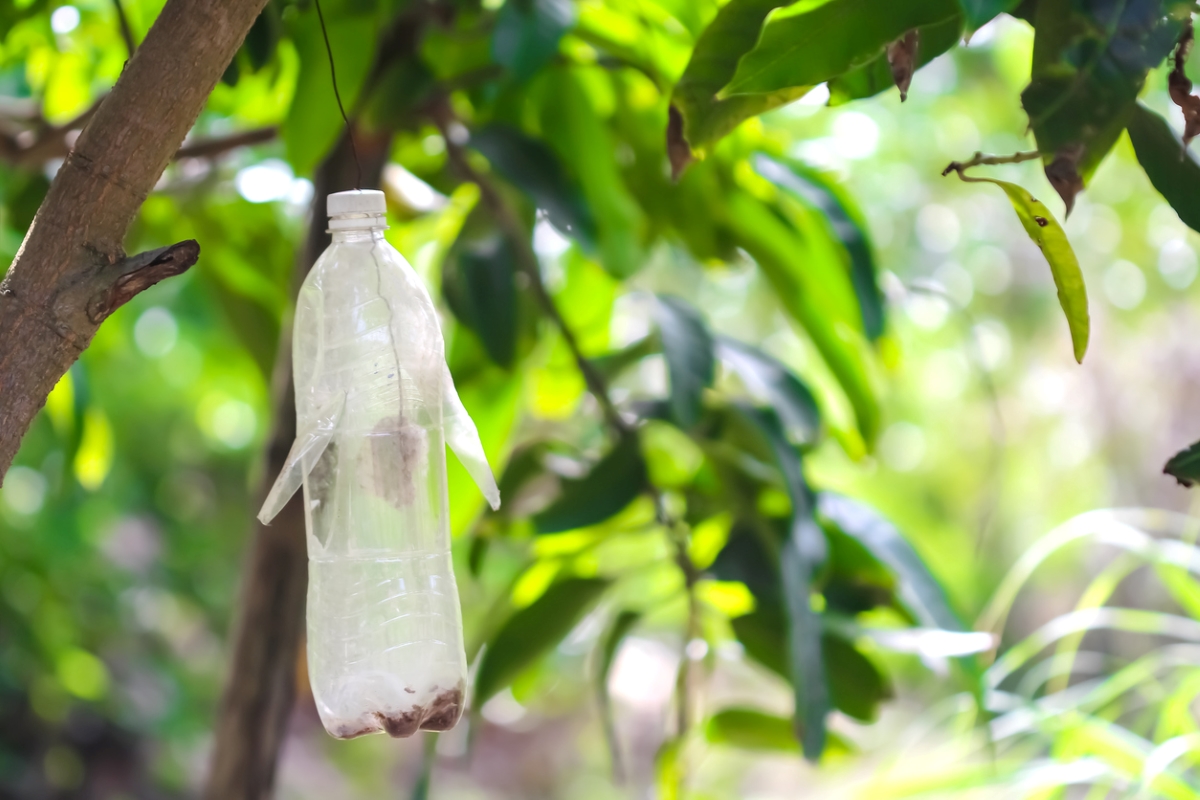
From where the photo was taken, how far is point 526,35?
477mm

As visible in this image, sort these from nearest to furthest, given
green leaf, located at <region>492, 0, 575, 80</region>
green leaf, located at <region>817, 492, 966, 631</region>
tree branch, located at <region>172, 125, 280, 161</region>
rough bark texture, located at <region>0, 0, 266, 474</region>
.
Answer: rough bark texture, located at <region>0, 0, 266, 474</region> < green leaf, located at <region>492, 0, 575, 80</region> < green leaf, located at <region>817, 492, 966, 631</region> < tree branch, located at <region>172, 125, 280, 161</region>

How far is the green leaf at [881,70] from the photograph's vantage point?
1.05 ft

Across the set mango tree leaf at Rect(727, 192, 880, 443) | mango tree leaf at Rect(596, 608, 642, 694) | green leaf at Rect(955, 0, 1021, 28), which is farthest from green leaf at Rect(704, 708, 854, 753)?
green leaf at Rect(955, 0, 1021, 28)

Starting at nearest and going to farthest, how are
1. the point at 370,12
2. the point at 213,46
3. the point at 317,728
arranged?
the point at 213,46 → the point at 370,12 → the point at 317,728

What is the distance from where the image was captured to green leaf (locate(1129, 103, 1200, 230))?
11.6 inches

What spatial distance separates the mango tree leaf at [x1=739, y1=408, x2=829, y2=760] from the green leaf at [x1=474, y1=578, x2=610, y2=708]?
13 centimetres

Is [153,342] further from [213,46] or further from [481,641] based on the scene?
[213,46]

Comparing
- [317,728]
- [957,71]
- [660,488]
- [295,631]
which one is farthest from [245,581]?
[317,728]

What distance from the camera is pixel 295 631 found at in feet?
2.15

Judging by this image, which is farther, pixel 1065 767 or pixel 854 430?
pixel 854 430

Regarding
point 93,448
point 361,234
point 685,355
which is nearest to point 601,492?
point 685,355

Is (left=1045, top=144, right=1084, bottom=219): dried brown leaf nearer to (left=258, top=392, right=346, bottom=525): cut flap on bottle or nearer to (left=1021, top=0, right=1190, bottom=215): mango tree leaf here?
(left=1021, top=0, right=1190, bottom=215): mango tree leaf

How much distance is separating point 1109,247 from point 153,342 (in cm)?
194

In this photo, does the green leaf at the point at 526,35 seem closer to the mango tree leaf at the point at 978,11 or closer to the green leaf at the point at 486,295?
the green leaf at the point at 486,295
